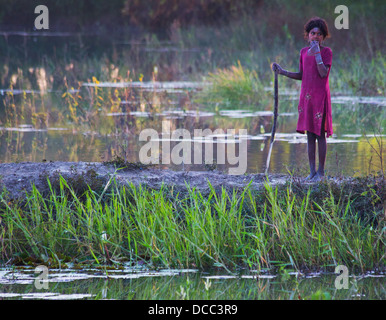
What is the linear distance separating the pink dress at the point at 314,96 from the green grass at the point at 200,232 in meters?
0.95

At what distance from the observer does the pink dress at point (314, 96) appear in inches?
335

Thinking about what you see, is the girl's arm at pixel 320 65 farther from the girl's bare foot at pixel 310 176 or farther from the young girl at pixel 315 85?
the girl's bare foot at pixel 310 176

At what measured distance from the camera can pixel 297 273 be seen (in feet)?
22.3

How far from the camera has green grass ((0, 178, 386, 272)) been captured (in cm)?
700

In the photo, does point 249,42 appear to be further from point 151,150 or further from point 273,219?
point 273,219

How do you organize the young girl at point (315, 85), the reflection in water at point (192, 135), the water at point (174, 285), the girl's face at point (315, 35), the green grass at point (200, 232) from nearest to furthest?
the water at point (174, 285) < the green grass at point (200, 232) < the young girl at point (315, 85) < the girl's face at point (315, 35) < the reflection in water at point (192, 135)

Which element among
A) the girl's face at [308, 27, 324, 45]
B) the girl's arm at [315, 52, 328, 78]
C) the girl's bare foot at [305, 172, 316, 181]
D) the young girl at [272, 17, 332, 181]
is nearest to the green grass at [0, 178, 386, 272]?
the girl's bare foot at [305, 172, 316, 181]

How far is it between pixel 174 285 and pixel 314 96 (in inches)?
120

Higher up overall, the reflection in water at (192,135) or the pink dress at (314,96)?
the pink dress at (314,96)

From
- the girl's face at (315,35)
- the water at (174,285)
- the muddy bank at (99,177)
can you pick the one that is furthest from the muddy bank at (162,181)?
the girl's face at (315,35)

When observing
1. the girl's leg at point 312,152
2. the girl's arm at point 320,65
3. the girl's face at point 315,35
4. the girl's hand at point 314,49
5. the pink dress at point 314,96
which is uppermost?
the girl's face at point 315,35

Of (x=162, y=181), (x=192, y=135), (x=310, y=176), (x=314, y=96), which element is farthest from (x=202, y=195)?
(x=192, y=135)

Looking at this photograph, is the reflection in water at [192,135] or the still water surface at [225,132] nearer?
the reflection in water at [192,135]

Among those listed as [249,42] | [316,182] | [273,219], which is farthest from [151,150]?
[249,42]
